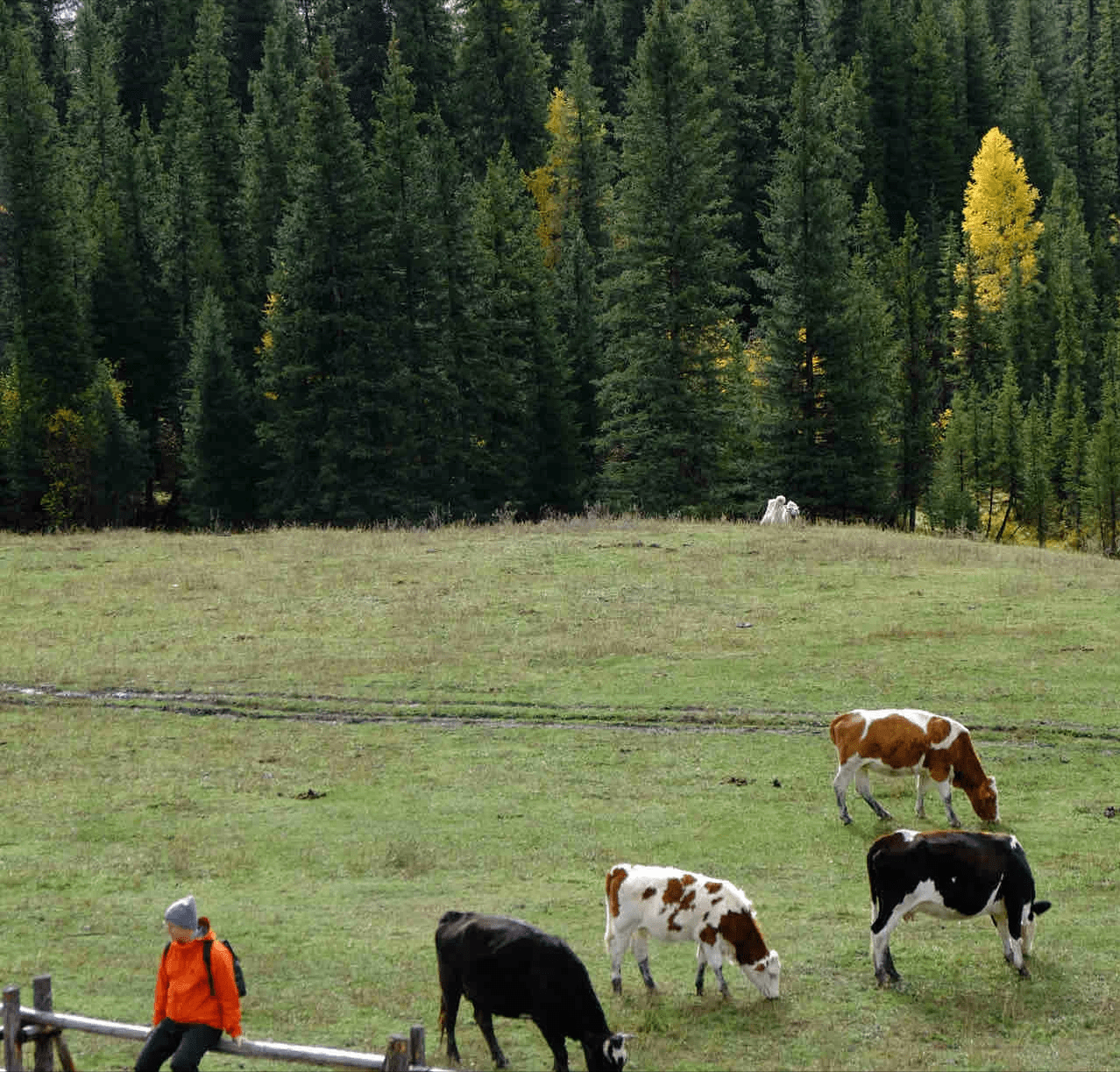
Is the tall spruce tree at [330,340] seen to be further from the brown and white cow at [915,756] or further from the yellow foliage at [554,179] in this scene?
the brown and white cow at [915,756]

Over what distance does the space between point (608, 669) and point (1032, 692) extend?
886 cm

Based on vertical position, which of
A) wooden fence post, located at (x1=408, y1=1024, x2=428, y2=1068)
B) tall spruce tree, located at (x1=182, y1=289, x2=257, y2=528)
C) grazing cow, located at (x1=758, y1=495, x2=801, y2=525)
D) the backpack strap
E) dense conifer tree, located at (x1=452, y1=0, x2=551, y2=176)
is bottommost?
wooden fence post, located at (x1=408, y1=1024, x2=428, y2=1068)

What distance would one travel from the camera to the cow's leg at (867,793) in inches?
853

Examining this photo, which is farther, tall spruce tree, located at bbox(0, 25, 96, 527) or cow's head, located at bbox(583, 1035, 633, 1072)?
tall spruce tree, located at bbox(0, 25, 96, 527)

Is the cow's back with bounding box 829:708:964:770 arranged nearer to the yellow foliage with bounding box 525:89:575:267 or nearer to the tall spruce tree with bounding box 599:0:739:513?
the tall spruce tree with bounding box 599:0:739:513

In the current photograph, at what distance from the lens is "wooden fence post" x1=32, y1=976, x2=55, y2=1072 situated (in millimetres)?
11820

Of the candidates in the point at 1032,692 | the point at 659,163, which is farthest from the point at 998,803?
the point at 659,163

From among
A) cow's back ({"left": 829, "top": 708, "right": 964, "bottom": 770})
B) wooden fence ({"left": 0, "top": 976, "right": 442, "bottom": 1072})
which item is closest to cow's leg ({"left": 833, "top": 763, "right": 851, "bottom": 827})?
cow's back ({"left": 829, "top": 708, "right": 964, "bottom": 770})

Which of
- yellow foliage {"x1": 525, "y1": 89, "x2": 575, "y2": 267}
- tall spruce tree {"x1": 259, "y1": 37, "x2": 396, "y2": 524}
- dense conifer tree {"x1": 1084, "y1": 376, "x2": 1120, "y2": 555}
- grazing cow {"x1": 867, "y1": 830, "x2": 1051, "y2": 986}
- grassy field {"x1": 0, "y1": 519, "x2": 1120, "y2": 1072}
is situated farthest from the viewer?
yellow foliage {"x1": 525, "y1": 89, "x2": 575, "y2": 267}

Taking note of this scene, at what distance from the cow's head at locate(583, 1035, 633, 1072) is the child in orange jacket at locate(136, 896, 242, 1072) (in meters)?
3.11

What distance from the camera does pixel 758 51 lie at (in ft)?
352

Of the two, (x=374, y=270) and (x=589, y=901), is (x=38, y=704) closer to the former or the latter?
(x=589, y=901)

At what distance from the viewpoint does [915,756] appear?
2136 cm

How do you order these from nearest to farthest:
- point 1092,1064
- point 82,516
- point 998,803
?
point 1092,1064 < point 998,803 < point 82,516
